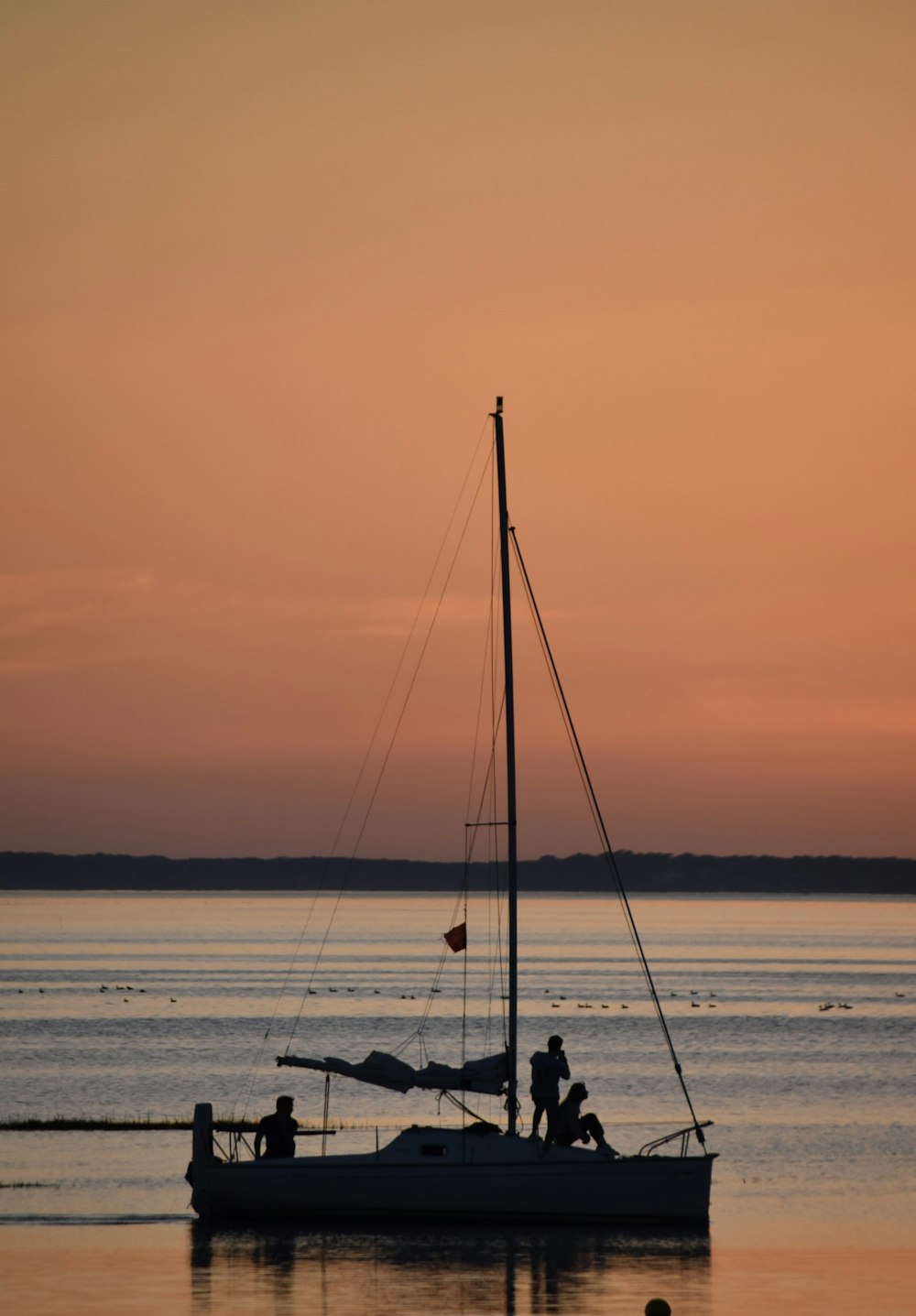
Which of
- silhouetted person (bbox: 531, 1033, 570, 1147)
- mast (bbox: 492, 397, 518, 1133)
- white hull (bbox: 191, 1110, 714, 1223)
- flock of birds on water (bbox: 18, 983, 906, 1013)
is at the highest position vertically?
mast (bbox: 492, 397, 518, 1133)

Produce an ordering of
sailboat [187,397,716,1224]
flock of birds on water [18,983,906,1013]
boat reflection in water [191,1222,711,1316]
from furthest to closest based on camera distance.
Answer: flock of birds on water [18,983,906,1013] < sailboat [187,397,716,1224] < boat reflection in water [191,1222,711,1316]

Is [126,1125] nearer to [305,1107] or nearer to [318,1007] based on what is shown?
[305,1107]

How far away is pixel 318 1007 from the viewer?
10700cm

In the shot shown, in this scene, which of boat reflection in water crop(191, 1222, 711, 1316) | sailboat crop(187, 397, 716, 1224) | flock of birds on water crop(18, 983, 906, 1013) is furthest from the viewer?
flock of birds on water crop(18, 983, 906, 1013)

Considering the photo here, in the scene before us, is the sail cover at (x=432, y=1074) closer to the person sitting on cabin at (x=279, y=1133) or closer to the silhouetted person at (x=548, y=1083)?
the silhouetted person at (x=548, y=1083)

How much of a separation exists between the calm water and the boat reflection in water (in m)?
0.06

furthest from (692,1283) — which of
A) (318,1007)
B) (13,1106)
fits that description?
(318,1007)

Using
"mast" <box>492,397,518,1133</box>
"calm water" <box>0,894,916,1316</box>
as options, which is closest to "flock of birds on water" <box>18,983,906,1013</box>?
"calm water" <box>0,894,916,1316</box>

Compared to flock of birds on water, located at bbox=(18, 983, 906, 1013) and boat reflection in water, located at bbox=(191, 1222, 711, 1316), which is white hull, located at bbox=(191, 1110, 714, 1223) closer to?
boat reflection in water, located at bbox=(191, 1222, 711, 1316)

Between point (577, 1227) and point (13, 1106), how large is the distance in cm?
2695

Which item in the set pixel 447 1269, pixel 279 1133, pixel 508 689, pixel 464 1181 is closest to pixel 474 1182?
pixel 464 1181

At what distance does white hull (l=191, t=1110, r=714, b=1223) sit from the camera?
102 ft

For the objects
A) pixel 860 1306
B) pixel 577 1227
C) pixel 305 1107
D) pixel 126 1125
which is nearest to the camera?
pixel 860 1306

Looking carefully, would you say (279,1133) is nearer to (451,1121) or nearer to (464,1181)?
(464,1181)
